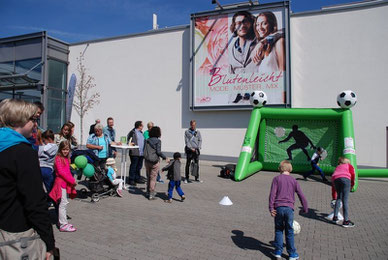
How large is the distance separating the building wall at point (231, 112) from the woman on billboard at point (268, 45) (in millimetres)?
720

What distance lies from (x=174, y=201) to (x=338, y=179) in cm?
361

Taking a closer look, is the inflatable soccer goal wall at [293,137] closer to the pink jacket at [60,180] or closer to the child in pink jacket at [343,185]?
the child in pink jacket at [343,185]

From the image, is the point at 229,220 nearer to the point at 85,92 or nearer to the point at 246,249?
the point at 246,249

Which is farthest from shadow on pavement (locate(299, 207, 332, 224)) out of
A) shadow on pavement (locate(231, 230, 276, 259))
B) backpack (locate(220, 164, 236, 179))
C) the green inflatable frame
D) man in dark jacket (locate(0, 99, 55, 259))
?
man in dark jacket (locate(0, 99, 55, 259))

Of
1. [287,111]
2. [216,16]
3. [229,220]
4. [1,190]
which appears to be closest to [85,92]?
[216,16]

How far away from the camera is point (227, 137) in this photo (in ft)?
Answer: 49.1

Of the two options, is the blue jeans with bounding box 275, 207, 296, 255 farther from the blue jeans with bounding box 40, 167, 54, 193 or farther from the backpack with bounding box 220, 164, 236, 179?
the backpack with bounding box 220, 164, 236, 179

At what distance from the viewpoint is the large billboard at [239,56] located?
1390cm

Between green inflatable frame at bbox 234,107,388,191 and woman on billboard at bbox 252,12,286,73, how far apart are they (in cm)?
330

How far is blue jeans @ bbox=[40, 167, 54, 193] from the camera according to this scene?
523 cm

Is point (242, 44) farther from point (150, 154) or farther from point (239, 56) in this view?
point (150, 154)

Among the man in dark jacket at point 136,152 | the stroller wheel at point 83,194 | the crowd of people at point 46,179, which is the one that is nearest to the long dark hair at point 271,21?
the crowd of people at point 46,179

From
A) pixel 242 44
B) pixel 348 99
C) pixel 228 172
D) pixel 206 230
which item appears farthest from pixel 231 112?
pixel 206 230

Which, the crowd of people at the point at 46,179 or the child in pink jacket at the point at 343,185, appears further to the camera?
the child in pink jacket at the point at 343,185
